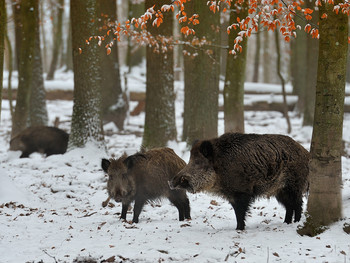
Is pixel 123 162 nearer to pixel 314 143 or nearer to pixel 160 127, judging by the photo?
pixel 314 143

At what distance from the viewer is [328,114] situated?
18.8 ft

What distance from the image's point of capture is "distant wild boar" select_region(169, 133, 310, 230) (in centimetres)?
650

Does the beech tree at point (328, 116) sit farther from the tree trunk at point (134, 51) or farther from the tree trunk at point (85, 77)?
the tree trunk at point (134, 51)

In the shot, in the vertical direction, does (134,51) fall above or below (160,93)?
above

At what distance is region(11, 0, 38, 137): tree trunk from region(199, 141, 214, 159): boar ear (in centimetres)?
932

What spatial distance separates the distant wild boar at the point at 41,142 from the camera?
13336mm

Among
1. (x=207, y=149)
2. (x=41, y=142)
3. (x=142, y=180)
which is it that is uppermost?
(x=207, y=149)

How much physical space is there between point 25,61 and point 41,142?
2.76 meters

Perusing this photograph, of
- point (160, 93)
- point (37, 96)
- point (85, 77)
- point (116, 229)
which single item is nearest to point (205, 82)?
point (160, 93)

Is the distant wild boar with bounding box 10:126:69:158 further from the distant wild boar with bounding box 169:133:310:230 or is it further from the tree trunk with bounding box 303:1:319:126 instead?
the tree trunk with bounding box 303:1:319:126

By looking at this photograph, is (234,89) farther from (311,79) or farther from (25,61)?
(311,79)

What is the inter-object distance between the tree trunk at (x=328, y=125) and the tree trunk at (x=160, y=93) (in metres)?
6.66

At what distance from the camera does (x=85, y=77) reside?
11898 millimetres

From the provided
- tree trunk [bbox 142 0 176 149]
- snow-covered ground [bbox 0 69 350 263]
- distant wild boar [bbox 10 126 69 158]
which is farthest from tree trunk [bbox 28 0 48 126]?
tree trunk [bbox 142 0 176 149]
